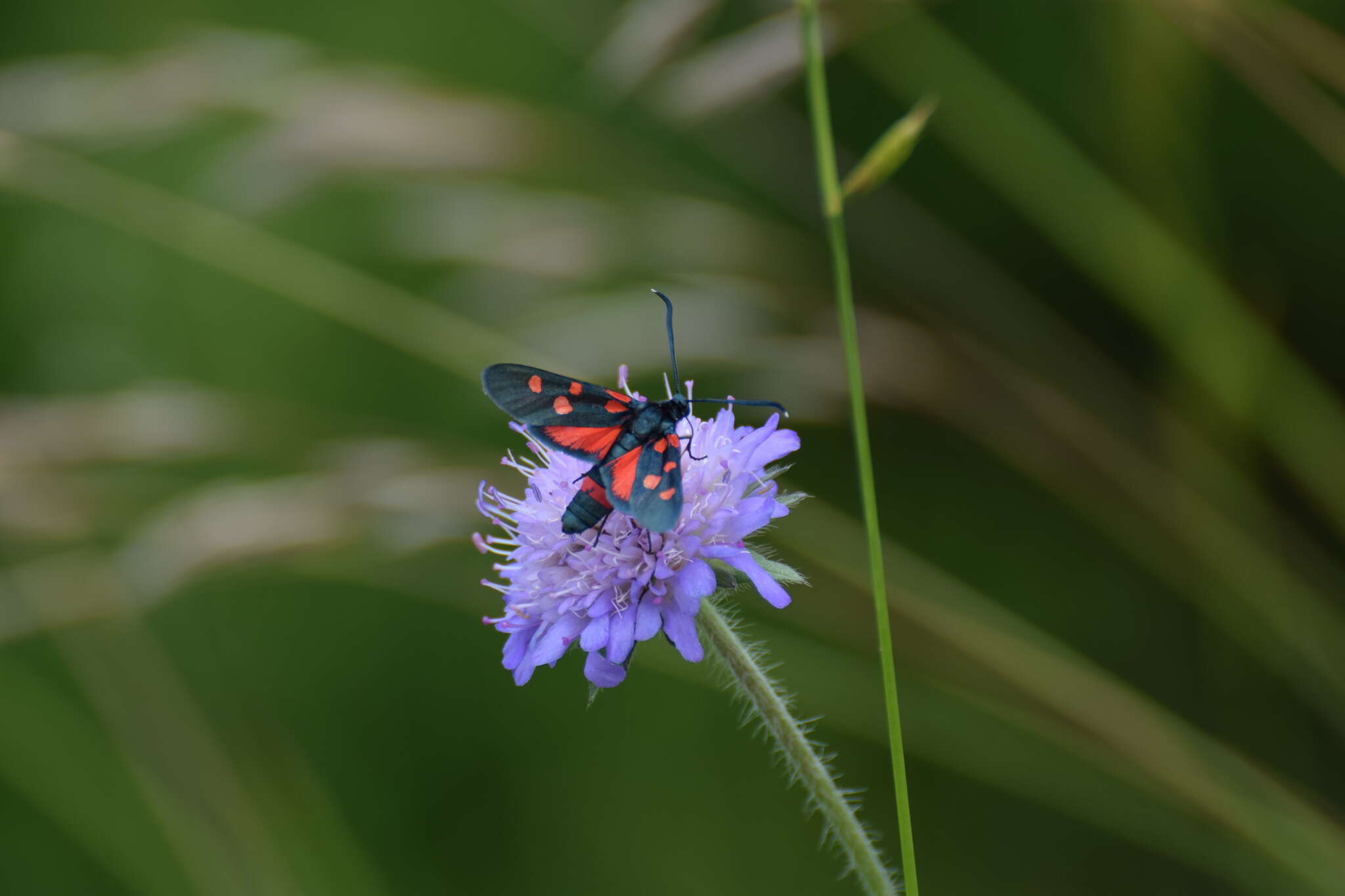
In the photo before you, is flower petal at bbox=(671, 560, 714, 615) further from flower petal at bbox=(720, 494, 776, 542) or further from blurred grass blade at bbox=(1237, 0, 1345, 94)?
blurred grass blade at bbox=(1237, 0, 1345, 94)

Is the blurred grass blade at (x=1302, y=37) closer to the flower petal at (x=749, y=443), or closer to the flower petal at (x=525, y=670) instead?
the flower petal at (x=749, y=443)

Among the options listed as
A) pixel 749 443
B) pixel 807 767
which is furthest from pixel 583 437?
pixel 807 767

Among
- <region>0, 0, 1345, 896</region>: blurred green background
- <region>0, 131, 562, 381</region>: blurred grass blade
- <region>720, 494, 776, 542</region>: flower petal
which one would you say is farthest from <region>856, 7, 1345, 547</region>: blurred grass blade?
<region>720, 494, 776, 542</region>: flower petal

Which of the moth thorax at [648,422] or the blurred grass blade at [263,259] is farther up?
the blurred grass blade at [263,259]

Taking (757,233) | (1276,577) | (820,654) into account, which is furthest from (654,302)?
(1276,577)

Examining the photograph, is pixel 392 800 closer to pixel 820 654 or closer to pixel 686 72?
pixel 820 654

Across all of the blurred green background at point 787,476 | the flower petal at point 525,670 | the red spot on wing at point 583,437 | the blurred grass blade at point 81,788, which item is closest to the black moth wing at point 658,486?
the red spot on wing at point 583,437

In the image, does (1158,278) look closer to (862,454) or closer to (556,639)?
(862,454)
